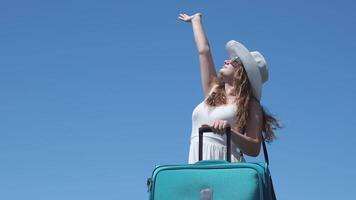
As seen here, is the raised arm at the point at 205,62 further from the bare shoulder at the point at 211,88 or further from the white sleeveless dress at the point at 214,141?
the white sleeveless dress at the point at 214,141

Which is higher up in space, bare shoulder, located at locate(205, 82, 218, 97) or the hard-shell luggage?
bare shoulder, located at locate(205, 82, 218, 97)

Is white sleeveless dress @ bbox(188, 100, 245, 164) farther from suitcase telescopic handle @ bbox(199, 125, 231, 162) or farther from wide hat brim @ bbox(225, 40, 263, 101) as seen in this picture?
suitcase telescopic handle @ bbox(199, 125, 231, 162)

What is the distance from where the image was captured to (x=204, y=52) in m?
6.46

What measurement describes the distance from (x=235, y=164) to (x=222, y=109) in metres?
0.87

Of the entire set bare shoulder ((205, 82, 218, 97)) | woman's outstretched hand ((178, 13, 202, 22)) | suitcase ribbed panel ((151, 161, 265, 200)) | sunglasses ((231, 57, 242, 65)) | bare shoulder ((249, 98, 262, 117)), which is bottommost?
suitcase ribbed panel ((151, 161, 265, 200))

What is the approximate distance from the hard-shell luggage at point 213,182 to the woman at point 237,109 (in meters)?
0.47

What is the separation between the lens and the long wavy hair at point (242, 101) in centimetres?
585

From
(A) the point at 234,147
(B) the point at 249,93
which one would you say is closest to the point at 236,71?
(B) the point at 249,93

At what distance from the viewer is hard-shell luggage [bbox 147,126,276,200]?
5062 mm

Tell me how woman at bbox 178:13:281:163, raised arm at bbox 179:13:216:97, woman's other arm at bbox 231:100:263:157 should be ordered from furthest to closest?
1. raised arm at bbox 179:13:216:97
2. woman at bbox 178:13:281:163
3. woman's other arm at bbox 231:100:263:157

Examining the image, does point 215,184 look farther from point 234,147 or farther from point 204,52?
point 204,52

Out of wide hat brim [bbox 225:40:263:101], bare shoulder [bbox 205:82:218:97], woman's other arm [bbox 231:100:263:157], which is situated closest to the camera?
woman's other arm [bbox 231:100:263:157]

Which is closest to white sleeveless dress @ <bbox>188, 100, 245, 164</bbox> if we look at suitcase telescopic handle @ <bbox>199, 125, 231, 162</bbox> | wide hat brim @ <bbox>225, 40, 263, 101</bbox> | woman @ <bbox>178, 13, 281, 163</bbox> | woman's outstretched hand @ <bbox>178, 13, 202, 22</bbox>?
woman @ <bbox>178, 13, 281, 163</bbox>

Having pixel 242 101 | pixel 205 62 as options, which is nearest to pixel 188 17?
pixel 205 62
